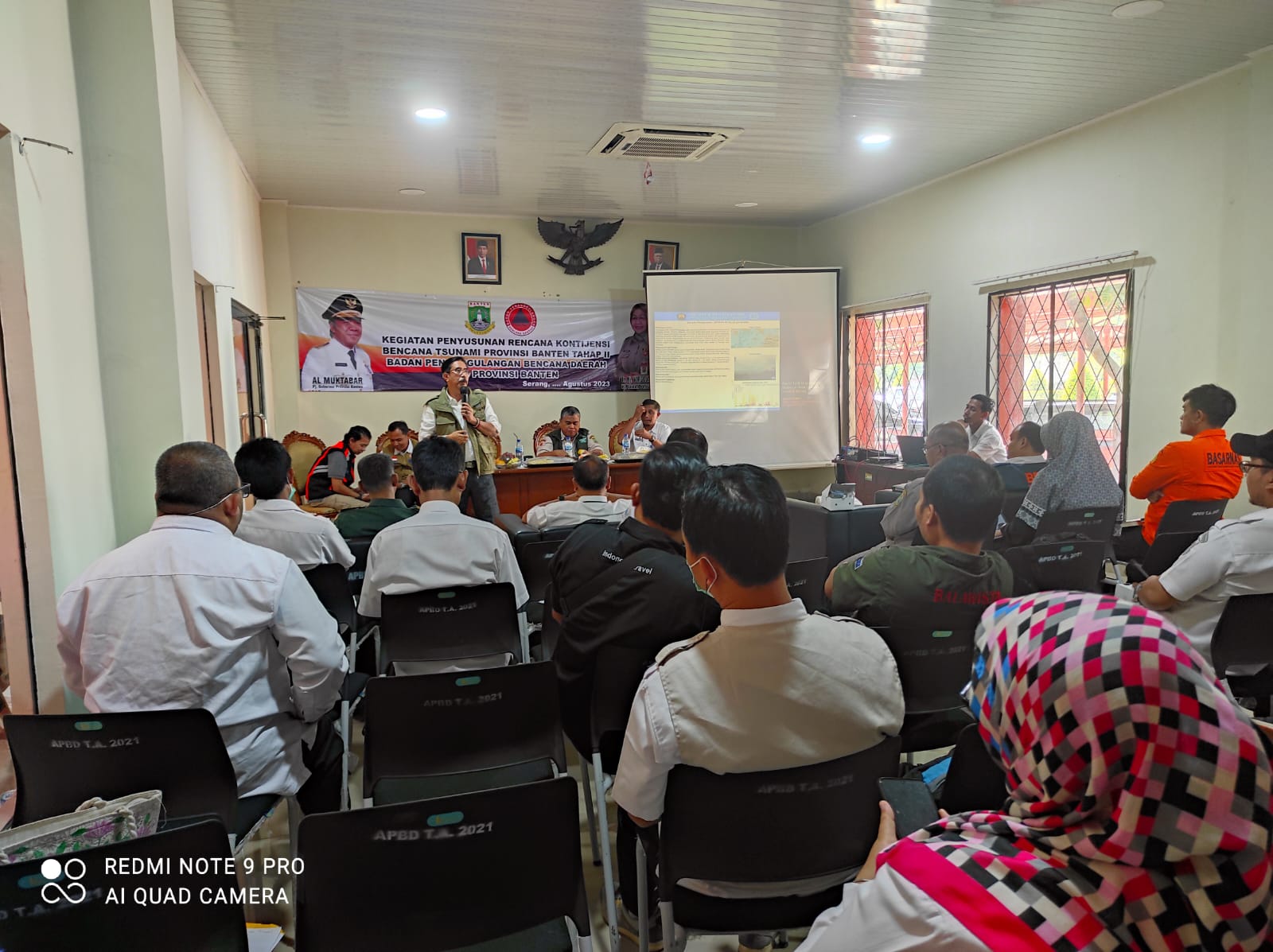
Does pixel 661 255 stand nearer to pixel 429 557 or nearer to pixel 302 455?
pixel 302 455

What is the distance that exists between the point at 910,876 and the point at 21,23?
2.95 metres

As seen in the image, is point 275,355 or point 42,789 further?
point 275,355

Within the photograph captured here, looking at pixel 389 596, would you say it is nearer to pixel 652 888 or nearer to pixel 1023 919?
pixel 652 888

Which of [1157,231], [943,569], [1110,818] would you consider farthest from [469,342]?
[1110,818]

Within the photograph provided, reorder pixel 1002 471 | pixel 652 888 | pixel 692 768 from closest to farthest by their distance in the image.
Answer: pixel 692 768 < pixel 652 888 < pixel 1002 471

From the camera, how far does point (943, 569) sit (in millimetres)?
2014

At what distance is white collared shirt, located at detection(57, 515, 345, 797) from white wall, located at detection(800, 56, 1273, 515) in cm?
481

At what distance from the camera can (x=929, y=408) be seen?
22.6 ft

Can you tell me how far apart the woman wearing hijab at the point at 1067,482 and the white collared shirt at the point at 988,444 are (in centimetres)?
176

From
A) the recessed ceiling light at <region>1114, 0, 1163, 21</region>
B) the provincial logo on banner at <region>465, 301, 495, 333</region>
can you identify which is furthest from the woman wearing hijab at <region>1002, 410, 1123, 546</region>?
the provincial logo on banner at <region>465, 301, 495, 333</region>

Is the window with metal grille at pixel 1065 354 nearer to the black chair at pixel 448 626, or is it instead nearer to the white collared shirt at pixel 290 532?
the black chair at pixel 448 626

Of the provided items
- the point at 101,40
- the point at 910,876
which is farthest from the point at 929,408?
the point at 910,876

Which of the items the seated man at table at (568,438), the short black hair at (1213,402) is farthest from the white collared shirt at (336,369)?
the short black hair at (1213,402)

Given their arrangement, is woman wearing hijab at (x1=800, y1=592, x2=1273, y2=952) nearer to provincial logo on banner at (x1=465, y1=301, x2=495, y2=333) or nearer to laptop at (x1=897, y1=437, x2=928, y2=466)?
laptop at (x1=897, y1=437, x2=928, y2=466)
